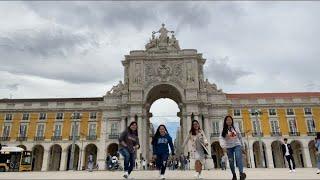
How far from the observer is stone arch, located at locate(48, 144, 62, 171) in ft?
175

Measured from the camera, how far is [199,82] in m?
53.9

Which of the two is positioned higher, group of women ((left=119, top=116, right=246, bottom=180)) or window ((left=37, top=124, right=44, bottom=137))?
window ((left=37, top=124, right=44, bottom=137))

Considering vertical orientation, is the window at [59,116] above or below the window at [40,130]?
above

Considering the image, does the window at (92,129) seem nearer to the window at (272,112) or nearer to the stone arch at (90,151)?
the stone arch at (90,151)

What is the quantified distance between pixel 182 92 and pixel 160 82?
161 inches

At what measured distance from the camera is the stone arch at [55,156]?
175 ft

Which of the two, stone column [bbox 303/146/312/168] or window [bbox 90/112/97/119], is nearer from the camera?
stone column [bbox 303/146/312/168]

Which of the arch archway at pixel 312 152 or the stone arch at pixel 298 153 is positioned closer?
the arch archway at pixel 312 152

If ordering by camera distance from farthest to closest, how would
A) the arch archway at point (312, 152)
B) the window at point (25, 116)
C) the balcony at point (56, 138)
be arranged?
the window at point (25, 116)
the balcony at point (56, 138)
the arch archway at point (312, 152)

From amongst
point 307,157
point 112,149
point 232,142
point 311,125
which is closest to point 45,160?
point 112,149

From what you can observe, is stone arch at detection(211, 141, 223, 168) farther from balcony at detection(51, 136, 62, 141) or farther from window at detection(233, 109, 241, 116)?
balcony at detection(51, 136, 62, 141)

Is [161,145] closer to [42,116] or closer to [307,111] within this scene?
[42,116]

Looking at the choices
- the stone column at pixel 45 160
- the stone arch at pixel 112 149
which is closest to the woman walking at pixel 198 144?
the stone arch at pixel 112 149

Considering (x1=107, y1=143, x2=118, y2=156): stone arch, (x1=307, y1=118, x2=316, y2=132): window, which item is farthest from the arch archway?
(x1=107, y1=143, x2=118, y2=156): stone arch
